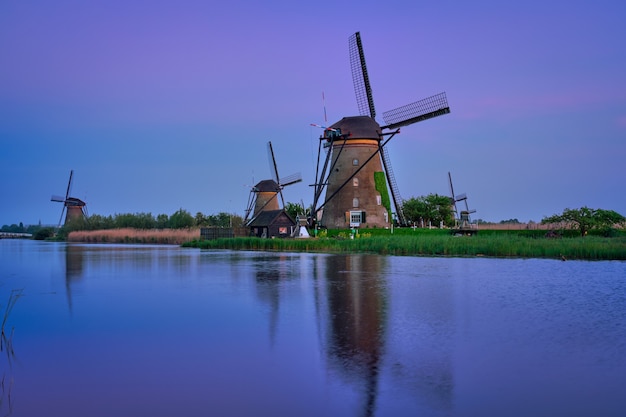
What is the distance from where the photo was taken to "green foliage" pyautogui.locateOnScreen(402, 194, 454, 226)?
36.4 m

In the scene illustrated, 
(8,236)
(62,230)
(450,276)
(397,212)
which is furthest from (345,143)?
(8,236)

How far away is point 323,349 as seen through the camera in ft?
23.3

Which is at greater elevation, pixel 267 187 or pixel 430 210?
pixel 267 187

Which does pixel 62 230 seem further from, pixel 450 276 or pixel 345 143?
pixel 450 276

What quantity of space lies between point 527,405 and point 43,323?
24.2 feet

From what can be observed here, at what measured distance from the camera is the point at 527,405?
5039 millimetres

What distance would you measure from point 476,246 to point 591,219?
5976mm

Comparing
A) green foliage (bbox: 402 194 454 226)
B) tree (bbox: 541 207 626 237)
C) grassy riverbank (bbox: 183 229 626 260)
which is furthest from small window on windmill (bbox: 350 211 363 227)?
tree (bbox: 541 207 626 237)

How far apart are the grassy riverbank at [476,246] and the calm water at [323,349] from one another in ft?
20.8

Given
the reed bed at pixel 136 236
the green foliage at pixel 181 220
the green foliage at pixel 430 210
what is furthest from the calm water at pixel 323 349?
the green foliage at pixel 181 220

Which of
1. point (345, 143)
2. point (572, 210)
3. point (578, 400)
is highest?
point (345, 143)

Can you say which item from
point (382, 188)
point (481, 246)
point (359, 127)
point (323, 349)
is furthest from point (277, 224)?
point (323, 349)

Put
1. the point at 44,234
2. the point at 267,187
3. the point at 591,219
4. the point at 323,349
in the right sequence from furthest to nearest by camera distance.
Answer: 1. the point at 44,234
2. the point at 267,187
3. the point at 591,219
4. the point at 323,349

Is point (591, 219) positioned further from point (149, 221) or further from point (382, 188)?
point (149, 221)
